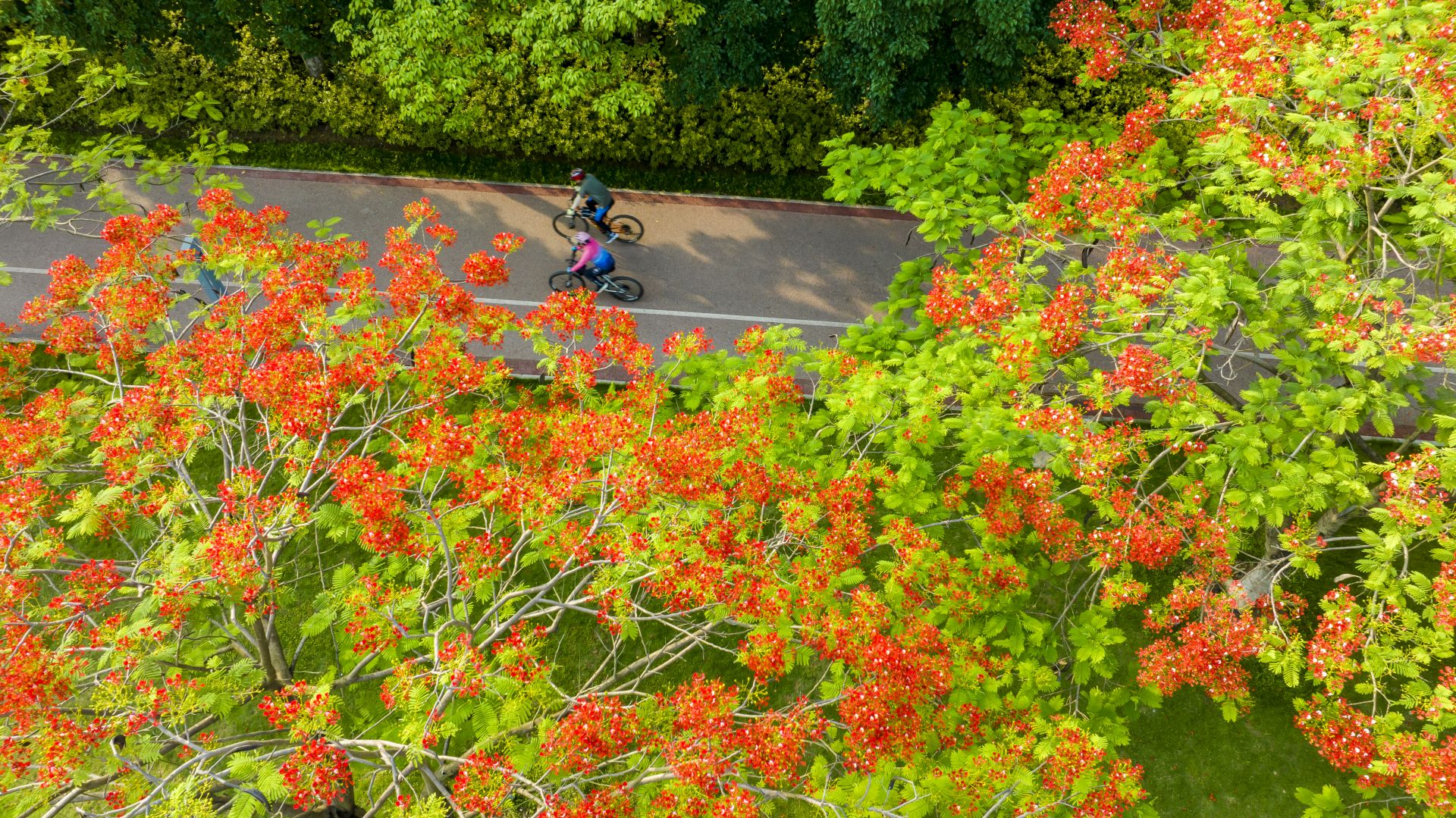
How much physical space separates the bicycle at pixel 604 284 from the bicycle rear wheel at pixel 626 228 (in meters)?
1.11

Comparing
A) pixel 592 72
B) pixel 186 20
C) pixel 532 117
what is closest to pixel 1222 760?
pixel 592 72

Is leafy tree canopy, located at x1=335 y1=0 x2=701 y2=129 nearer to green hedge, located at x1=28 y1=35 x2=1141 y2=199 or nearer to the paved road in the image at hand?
green hedge, located at x1=28 y1=35 x2=1141 y2=199

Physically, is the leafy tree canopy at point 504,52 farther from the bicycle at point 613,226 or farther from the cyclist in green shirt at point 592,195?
the bicycle at point 613,226

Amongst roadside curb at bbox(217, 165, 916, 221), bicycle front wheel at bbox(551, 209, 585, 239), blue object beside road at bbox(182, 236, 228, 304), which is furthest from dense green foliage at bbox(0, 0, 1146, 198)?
blue object beside road at bbox(182, 236, 228, 304)

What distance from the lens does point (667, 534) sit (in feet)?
25.1

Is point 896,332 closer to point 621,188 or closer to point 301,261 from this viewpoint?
point 301,261

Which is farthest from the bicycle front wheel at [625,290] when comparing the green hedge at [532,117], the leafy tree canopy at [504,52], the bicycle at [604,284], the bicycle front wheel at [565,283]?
the green hedge at [532,117]

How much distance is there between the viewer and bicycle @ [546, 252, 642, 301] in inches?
595

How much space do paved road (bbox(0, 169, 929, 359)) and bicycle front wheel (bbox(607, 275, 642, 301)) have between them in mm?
234

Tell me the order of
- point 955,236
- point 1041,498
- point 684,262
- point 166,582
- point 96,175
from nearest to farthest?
point 166,582
point 1041,498
point 955,236
point 96,175
point 684,262

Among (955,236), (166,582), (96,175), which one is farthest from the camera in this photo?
(96,175)

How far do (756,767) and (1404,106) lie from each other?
8.84 m

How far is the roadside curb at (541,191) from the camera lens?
1738cm

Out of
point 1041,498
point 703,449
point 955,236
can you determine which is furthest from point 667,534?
point 955,236
